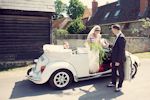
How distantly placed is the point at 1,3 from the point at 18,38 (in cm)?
209

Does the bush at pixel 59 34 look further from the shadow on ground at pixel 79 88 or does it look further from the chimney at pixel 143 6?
the shadow on ground at pixel 79 88

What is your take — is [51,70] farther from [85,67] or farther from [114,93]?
[114,93]

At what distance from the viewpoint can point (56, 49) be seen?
8531mm

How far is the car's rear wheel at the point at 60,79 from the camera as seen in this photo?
26.9ft

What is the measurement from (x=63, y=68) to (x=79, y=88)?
819 millimetres

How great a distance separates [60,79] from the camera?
827cm

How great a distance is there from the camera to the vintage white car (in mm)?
8117

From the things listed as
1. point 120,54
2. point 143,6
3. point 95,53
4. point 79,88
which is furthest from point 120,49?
point 143,6

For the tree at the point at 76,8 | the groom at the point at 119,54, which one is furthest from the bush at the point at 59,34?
the tree at the point at 76,8

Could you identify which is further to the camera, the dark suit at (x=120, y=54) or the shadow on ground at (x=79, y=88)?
the dark suit at (x=120, y=54)

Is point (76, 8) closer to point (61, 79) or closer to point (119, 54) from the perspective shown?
point (61, 79)

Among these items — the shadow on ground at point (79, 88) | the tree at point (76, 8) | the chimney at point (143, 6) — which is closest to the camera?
the shadow on ground at point (79, 88)

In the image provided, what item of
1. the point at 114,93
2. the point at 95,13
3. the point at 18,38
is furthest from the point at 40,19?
the point at 95,13

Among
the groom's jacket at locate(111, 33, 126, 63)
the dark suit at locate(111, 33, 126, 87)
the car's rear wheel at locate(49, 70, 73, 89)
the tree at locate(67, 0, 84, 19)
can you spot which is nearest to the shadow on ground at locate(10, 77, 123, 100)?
the car's rear wheel at locate(49, 70, 73, 89)
